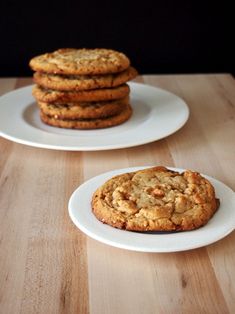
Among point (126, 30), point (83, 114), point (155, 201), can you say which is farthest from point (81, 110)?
point (126, 30)

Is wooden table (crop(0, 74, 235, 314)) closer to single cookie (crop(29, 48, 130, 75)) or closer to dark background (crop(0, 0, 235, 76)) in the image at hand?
single cookie (crop(29, 48, 130, 75))

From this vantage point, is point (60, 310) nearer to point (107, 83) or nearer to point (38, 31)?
point (107, 83)

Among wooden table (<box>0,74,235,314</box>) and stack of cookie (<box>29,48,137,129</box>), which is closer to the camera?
wooden table (<box>0,74,235,314</box>)

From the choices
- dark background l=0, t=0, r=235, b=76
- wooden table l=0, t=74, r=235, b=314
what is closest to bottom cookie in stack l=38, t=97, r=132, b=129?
wooden table l=0, t=74, r=235, b=314

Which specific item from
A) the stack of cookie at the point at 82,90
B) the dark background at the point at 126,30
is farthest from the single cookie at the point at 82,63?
the dark background at the point at 126,30

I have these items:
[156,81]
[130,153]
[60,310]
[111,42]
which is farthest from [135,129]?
[111,42]

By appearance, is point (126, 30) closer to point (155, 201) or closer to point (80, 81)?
point (80, 81)
